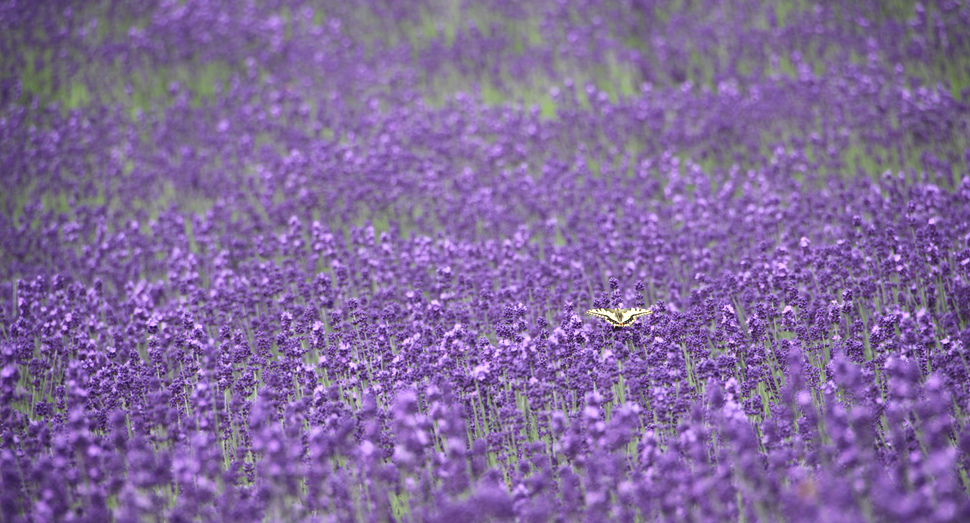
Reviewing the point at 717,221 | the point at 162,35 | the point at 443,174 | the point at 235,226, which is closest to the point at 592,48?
the point at 443,174

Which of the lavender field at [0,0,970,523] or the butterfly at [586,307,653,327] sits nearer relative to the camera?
the lavender field at [0,0,970,523]

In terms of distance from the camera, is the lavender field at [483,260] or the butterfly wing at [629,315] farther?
the butterfly wing at [629,315]

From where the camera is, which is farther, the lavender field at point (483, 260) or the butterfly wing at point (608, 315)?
the butterfly wing at point (608, 315)

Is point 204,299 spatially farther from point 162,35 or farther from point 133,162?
point 162,35

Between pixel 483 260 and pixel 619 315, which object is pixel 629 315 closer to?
pixel 619 315

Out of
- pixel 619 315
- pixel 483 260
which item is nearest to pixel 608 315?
pixel 619 315
